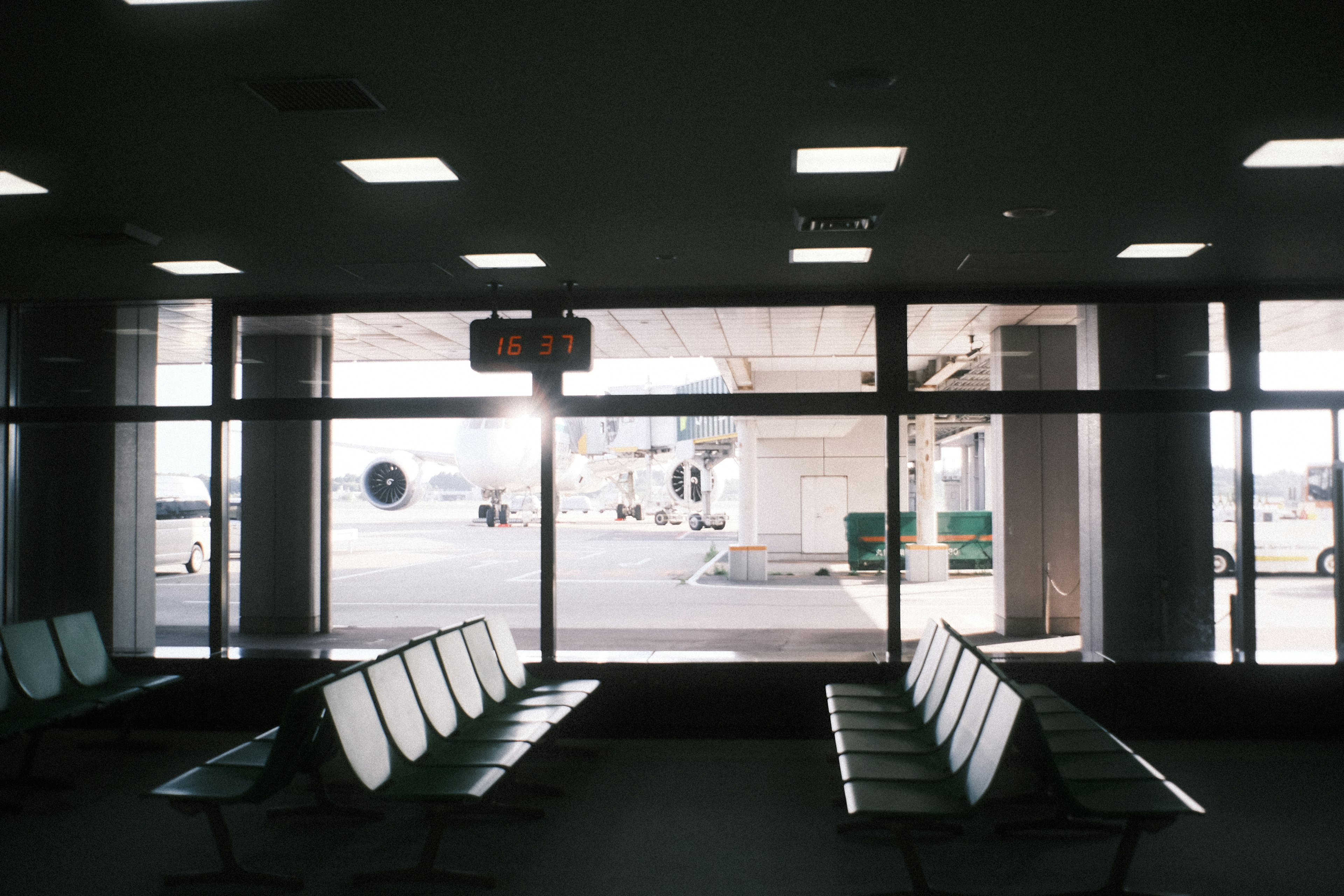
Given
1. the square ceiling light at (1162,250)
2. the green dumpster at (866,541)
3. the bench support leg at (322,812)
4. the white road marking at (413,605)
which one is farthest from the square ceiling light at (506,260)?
the green dumpster at (866,541)

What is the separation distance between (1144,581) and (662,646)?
436 cm

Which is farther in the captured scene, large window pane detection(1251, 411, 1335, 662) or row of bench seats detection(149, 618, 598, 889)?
large window pane detection(1251, 411, 1335, 662)

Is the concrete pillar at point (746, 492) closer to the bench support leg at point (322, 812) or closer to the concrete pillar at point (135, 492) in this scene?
the concrete pillar at point (135, 492)

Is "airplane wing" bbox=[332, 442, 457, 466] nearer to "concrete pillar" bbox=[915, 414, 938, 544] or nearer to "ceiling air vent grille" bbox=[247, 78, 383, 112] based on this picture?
"concrete pillar" bbox=[915, 414, 938, 544]

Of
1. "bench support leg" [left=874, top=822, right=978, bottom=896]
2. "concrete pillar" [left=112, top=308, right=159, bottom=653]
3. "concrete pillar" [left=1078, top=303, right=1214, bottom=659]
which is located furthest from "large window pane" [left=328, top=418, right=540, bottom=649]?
"concrete pillar" [left=1078, top=303, right=1214, bottom=659]

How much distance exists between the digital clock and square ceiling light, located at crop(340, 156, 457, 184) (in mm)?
1839

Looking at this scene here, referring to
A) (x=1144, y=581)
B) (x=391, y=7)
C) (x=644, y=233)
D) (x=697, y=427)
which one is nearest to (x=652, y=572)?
(x=697, y=427)

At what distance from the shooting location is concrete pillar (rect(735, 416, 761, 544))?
17984 millimetres

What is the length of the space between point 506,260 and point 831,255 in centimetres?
188

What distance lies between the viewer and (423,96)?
9.95 ft

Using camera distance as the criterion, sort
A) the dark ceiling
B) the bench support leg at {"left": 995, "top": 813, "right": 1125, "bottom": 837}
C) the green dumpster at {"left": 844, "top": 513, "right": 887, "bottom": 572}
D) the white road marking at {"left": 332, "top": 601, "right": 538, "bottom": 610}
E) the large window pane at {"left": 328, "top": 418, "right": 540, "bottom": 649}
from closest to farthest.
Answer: the dark ceiling < the bench support leg at {"left": 995, "top": 813, "right": 1125, "bottom": 837} < the large window pane at {"left": 328, "top": 418, "right": 540, "bottom": 649} < the white road marking at {"left": 332, "top": 601, "right": 538, "bottom": 610} < the green dumpster at {"left": 844, "top": 513, "right": 887, "bottom": 572}

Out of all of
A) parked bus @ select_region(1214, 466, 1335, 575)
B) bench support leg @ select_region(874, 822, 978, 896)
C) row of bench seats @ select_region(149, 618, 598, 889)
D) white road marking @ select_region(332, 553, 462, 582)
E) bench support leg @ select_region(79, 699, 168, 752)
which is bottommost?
white road marking @ select_region(332, 553, 462, 582)

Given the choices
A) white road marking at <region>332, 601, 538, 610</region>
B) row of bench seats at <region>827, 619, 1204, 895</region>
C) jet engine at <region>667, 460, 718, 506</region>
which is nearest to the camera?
row of bench seats at <region>827, 619, 1204, 895</region>

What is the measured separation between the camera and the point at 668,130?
3307 millimetres
